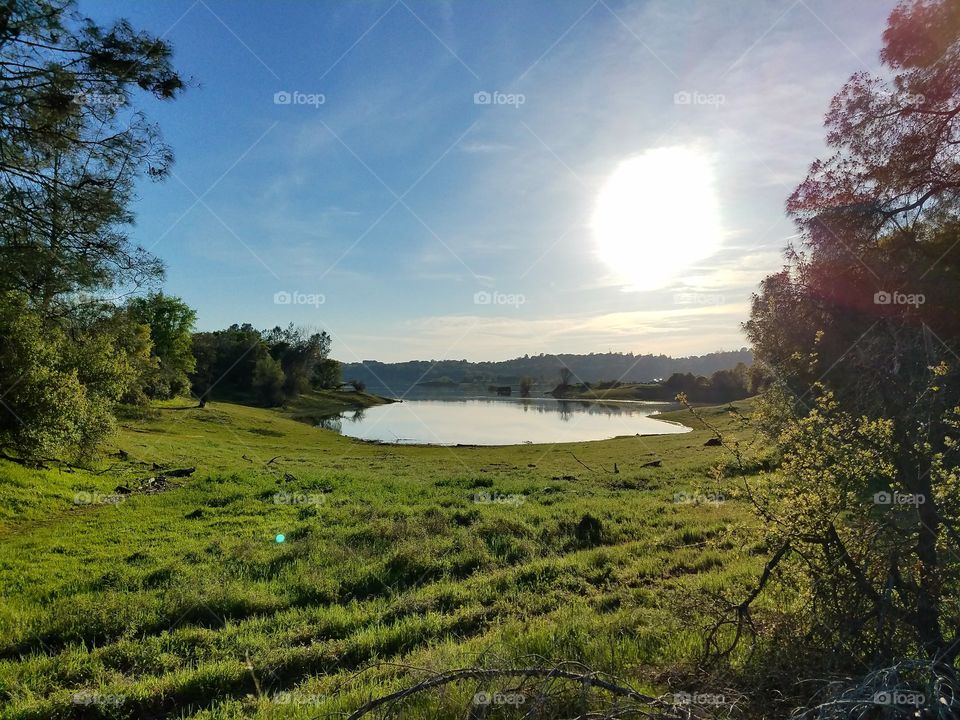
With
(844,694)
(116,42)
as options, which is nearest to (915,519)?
(844,694)

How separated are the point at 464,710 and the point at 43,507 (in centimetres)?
1806

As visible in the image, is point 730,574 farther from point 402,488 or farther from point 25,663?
point 402,488
